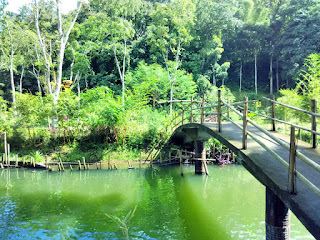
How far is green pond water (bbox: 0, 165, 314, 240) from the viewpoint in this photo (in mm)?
6555

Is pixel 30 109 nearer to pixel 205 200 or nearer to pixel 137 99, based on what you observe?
pixel 137 99

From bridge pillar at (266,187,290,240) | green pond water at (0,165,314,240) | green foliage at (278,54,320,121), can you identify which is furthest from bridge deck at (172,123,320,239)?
green foliage at (278,54,320,121)

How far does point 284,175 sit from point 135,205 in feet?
17.5

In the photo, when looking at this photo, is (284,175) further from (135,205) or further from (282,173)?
(135,205)

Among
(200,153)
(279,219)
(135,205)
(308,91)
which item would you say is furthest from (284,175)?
(308,91)

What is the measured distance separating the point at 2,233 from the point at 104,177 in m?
5.80

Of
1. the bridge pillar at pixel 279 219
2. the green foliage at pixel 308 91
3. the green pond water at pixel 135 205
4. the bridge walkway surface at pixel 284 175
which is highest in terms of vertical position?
the green foliage at pixel 308 91

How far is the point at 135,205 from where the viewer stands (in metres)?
8.31

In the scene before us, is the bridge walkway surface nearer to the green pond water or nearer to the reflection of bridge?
the reflection of bridge

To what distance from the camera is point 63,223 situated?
23.5ft

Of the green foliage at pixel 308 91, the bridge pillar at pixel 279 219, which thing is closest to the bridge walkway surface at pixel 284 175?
the bridge pillar at pixel 279 219

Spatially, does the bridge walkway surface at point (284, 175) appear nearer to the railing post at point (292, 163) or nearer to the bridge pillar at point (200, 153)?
the railing post at point (292, 163)

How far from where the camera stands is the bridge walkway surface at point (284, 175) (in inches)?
118

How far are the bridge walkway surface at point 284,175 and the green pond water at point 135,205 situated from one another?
2.25 metres
